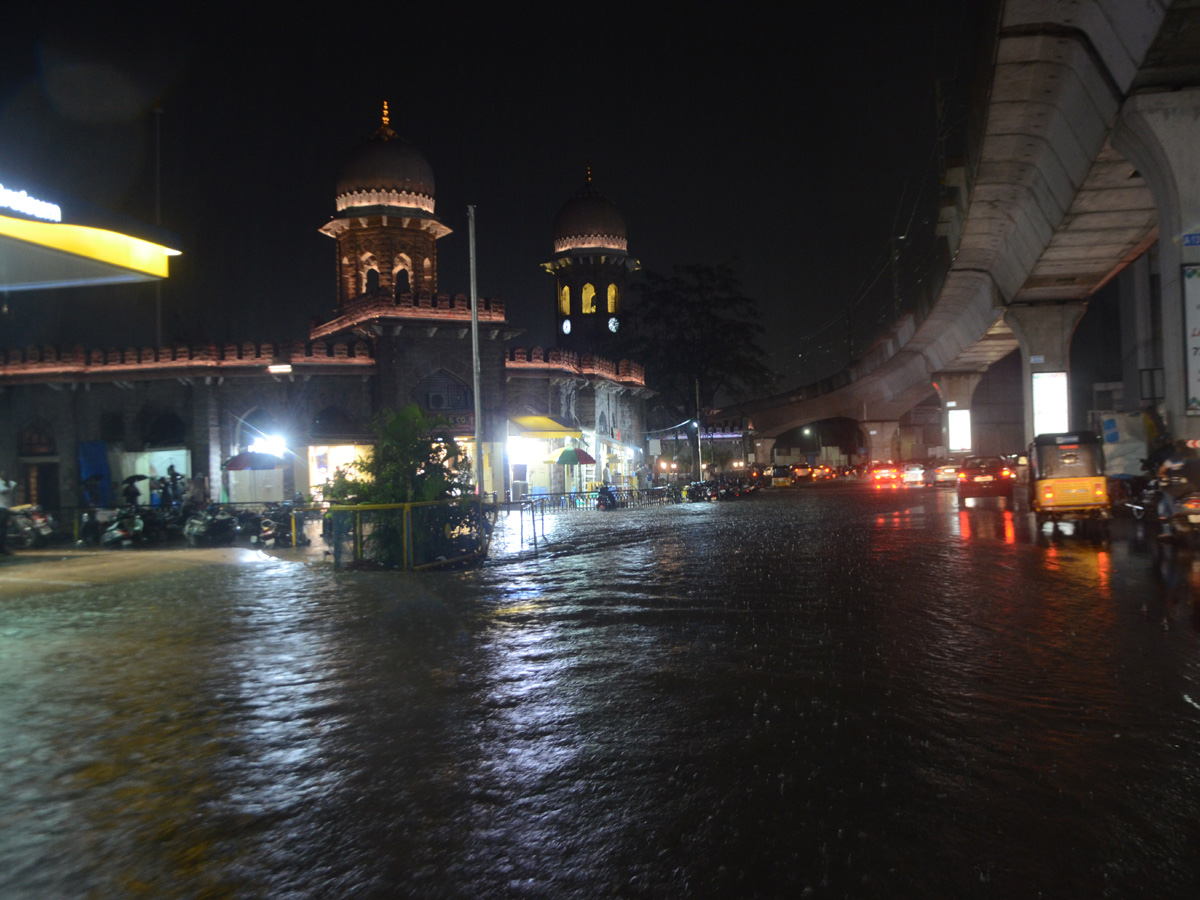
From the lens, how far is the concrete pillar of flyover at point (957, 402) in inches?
2111

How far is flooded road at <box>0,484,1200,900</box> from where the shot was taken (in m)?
3.67

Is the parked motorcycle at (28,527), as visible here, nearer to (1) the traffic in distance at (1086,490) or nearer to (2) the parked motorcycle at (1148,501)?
(1) the traffic in distance at (1086,490)

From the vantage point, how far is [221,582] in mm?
14484

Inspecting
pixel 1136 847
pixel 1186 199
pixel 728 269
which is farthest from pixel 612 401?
pixel 1136 847

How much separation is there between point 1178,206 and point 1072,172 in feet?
15.5

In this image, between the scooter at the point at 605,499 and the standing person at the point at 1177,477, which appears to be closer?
the standing person at the point at 1177,477

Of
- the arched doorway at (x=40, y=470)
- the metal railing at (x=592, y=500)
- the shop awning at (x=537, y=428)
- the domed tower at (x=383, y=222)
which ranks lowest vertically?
the metal railing at (x=592, y=500)

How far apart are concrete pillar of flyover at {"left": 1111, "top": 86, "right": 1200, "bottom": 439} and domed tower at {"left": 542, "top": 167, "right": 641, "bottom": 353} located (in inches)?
1509

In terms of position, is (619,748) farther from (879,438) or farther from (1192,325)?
(879,438)

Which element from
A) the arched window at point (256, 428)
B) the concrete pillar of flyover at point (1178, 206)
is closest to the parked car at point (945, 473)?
the arched window at point (256, 428)

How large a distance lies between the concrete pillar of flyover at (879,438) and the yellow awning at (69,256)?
69962mm

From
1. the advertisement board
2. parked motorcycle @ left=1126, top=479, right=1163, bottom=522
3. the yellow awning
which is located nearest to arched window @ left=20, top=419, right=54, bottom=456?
the yellow awning

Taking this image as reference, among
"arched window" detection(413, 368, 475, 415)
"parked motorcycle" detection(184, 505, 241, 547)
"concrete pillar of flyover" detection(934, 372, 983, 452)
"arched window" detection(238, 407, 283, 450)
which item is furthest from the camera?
"concrete pillar of flyover" detection(934, 372, 983, 452)

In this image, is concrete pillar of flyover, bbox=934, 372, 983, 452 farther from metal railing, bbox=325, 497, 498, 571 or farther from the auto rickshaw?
metal railing, bbox=325, 497, 498, 571
